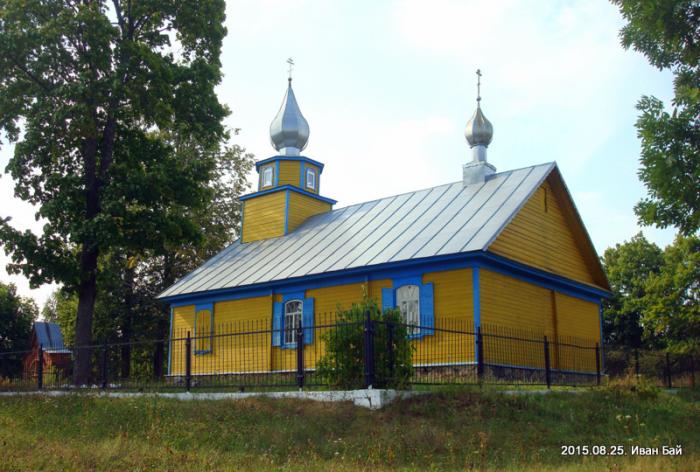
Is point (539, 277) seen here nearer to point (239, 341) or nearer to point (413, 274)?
point (413, 274)

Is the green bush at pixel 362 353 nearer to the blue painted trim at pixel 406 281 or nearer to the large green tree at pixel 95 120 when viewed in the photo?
the blue painted trim at pixel 406 281

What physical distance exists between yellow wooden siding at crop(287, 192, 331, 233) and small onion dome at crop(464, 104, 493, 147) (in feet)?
22.6

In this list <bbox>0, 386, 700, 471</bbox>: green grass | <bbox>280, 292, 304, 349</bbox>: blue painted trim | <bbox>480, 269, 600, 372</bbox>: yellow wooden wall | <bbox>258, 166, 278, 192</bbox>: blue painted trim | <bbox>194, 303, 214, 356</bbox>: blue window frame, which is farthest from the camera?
<bbox>258, 166, 278, 192</bbox>: blue painted trim

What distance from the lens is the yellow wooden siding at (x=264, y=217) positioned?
27.3 meters

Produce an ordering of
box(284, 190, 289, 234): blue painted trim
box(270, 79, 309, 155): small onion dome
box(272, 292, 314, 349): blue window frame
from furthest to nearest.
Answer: box(270, 79, 309, 155): small onion dome < box(284, 190, 289, 234): blue painted trim < box(272, 292, 314, 349): blue window frame

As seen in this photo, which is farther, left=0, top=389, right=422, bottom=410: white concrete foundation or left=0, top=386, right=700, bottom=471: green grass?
left=0, top=389, right=422, bottom=410: white concrete foundation

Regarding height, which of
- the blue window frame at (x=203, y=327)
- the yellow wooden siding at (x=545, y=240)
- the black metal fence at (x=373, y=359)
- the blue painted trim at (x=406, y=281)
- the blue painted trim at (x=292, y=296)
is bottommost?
the black metal fence at (x=373, y=359)

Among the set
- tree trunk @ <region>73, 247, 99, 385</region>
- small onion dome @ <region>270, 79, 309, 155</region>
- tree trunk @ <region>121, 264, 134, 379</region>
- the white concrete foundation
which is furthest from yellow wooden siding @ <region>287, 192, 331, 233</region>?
the white concrete foundation

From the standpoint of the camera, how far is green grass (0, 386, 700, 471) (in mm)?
9477

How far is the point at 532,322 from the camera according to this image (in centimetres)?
2050

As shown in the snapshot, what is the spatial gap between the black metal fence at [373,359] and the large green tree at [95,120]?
9.76ft

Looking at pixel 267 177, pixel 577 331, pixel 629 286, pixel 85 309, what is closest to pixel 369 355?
pixel 85 309

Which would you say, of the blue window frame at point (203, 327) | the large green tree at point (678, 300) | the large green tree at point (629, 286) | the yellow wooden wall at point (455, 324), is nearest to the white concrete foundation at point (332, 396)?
the yellow wooden wall at point (455, 324)

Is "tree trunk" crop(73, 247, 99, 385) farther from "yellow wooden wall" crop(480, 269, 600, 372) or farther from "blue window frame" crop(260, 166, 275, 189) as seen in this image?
"yellow wooden wall" crop(480, 269, 600, 372)
